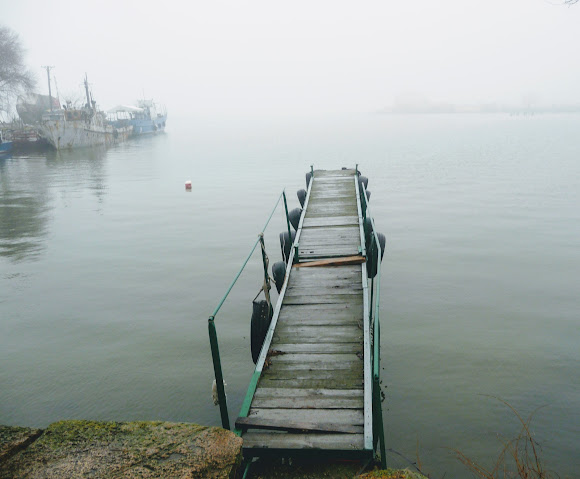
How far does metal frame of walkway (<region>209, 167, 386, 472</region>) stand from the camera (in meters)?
4.54

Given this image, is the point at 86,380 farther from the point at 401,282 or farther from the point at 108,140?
the point at 108,140

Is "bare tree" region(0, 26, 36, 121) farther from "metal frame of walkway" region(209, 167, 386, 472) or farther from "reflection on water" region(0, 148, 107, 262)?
"metal frame of walkway" region(209, 167, 386, 472)

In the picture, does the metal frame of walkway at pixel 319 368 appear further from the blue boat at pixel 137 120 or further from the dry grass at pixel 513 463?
the blue boat at pixel 137 120

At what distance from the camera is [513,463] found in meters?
5.46

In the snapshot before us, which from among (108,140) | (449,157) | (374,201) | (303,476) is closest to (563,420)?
(303,476)

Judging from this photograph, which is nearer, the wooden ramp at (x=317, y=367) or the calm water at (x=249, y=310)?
the wooden ramp at (x=317, y=367)

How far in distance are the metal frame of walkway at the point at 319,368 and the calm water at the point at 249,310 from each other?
120 centimetres

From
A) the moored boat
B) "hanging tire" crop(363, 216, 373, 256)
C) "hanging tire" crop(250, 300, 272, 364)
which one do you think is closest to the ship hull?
the moored boat

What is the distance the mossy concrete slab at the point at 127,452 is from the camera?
3.22 m

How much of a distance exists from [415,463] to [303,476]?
1.84 metres

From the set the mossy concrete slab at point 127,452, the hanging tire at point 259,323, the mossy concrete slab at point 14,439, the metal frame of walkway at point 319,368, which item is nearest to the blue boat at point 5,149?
the metal frame of walkway at point 319,368

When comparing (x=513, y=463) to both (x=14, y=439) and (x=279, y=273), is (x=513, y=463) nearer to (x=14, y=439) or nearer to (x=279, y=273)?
(x=279, y=273)

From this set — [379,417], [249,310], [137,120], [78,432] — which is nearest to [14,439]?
[78,432]

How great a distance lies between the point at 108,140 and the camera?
58.7 m
